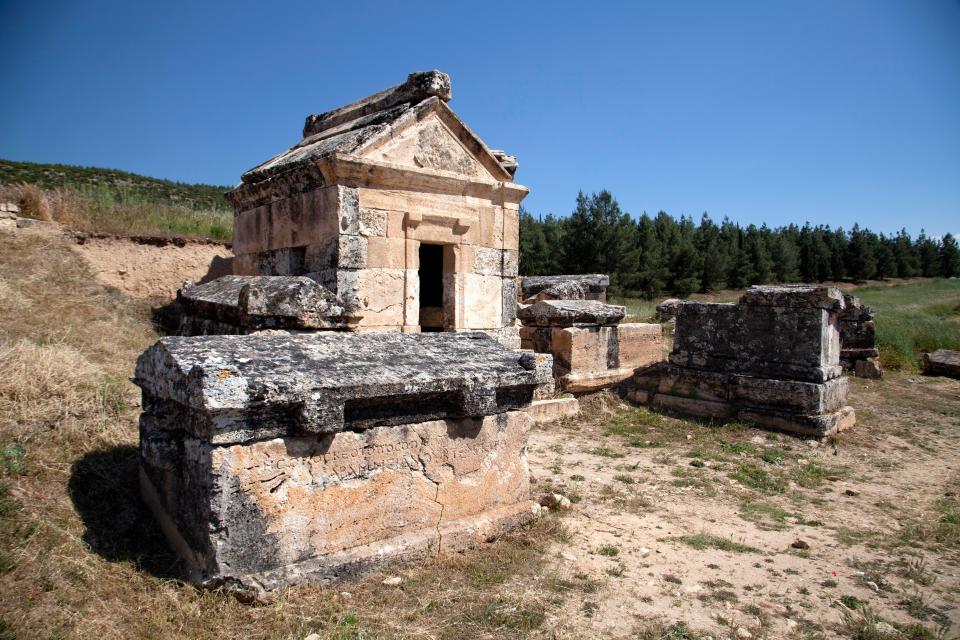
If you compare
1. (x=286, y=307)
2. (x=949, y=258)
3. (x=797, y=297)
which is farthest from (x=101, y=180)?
(x=949, y=258)

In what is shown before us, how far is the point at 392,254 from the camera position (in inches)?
261

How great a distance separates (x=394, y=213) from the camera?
662 centimetres

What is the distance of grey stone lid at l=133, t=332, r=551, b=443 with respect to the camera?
9.30 feet

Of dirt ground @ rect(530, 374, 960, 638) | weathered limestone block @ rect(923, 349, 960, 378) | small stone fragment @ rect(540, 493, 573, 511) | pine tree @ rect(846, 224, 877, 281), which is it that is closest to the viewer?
dirt ground @ rect(530, 374, 960, 638)

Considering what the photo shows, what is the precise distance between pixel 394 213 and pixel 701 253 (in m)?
33.8

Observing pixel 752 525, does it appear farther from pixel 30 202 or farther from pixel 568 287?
pixel 30 202

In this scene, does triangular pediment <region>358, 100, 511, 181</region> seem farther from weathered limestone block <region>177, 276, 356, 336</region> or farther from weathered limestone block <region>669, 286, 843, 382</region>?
weathered limestone block <region>669, 286, 843, 382</region>

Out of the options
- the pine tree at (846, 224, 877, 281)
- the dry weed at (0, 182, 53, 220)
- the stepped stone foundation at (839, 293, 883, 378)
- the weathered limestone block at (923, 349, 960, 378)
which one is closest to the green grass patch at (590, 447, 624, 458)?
the stepped stone foundation at (839, 293, 883, 378)

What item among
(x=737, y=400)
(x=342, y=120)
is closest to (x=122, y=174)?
(x=342, y=120)

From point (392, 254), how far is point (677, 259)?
103ft

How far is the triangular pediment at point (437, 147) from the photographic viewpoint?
6625 millimetres

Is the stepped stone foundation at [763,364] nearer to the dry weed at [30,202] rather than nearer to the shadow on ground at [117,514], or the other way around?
the shadow on ground at [117,514]

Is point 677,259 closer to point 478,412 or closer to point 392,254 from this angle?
point 392,254

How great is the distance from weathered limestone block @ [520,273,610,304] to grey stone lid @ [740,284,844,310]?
19.7ft
